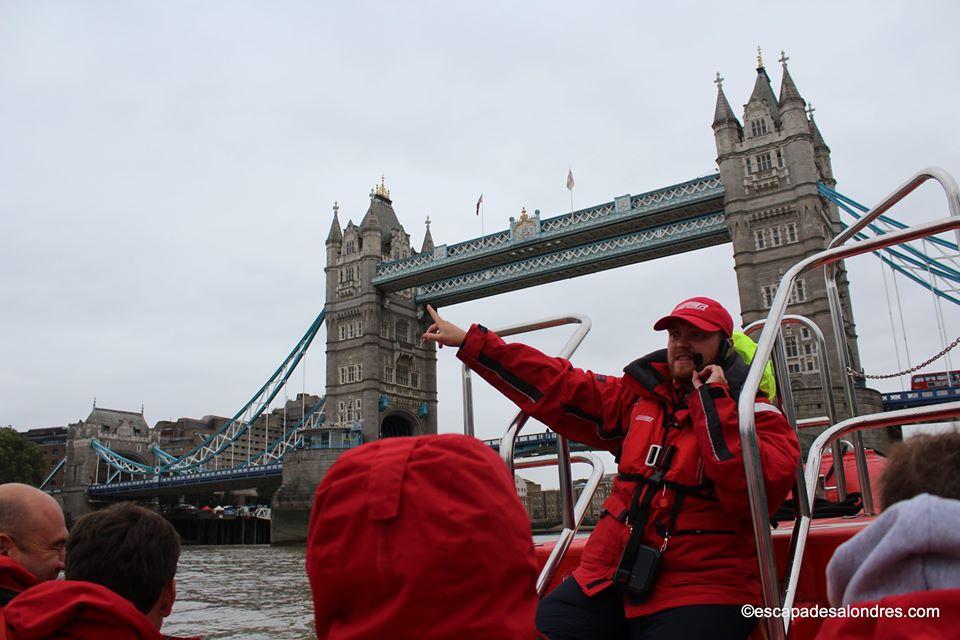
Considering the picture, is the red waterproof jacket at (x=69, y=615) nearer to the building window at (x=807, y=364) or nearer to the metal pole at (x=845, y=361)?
the metal pole at (x=845, y=361)

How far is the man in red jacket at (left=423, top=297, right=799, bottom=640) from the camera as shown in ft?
5.49

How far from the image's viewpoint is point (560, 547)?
219 centimetres

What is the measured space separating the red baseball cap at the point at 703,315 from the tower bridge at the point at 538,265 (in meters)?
19.6

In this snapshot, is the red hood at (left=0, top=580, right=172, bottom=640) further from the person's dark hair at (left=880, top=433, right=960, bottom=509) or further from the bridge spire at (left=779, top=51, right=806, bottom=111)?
the bridge spire at (left=779, top=51, right=806, bottom=111)

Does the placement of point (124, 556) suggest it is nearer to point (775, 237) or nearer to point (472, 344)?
point (472, 344)

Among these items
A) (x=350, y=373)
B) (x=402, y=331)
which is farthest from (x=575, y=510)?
(x=402, y=331)

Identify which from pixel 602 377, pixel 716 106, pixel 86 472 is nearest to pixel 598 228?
pixel 716 106

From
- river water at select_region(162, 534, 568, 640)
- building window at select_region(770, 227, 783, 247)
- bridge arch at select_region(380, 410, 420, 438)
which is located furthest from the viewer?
bridge arch at select_region(380, 410, 420, 438)

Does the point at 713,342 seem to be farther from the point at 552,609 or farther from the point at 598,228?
the point at 598,228

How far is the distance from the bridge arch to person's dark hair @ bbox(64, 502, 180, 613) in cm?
3514

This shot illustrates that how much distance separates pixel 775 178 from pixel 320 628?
28780 mm

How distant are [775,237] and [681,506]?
27.2 metres

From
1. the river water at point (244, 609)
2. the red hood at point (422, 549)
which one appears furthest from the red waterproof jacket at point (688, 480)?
the river water at point (244, 609)

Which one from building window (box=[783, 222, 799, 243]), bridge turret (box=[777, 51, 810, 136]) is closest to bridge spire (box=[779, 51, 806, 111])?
bridge turret (box=[777, 51, 810, 136])
